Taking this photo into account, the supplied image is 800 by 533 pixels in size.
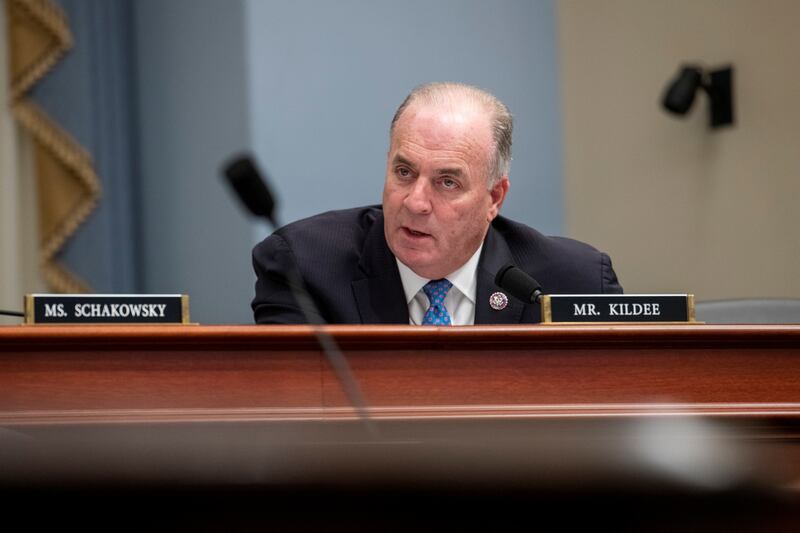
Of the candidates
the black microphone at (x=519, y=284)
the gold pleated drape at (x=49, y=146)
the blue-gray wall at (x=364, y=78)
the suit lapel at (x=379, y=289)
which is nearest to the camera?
the black microphone at (x=519, y=284)

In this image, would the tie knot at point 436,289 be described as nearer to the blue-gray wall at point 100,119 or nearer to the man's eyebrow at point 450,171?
the man's eyebrow at point 450,171

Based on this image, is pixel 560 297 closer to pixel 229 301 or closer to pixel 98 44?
pixel 229 301

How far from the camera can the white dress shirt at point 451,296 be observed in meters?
2.53

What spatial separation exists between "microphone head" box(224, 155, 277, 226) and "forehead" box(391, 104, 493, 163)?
863 mm

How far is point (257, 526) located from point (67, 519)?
0.08 m

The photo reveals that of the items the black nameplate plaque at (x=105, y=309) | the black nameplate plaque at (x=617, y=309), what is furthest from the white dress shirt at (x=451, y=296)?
the black nameplate plaque at (x=105, y=309)

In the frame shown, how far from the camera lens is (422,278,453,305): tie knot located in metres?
2.55

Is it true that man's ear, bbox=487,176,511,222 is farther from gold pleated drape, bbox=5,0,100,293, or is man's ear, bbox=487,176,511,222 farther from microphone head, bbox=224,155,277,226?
gold pleated drape, bbox=5,0,100,293

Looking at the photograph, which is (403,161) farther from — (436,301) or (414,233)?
(436,301)

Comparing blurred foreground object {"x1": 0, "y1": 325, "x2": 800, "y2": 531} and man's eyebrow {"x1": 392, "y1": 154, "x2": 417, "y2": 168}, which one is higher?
man's eyebrow {"x1": 392, "y1": 154, "x2": 417, "y2": 168}

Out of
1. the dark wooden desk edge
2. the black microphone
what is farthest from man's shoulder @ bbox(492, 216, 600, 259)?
the dark wooden desk edge

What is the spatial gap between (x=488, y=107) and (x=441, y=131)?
0.54 ft

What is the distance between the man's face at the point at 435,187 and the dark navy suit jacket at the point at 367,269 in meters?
0.07

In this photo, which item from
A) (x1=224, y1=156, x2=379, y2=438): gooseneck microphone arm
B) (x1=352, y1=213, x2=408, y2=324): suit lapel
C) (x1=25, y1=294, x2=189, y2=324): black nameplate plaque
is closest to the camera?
(x1=224, y1=156, x2=379, y2=438): gooseneck microphone arm
